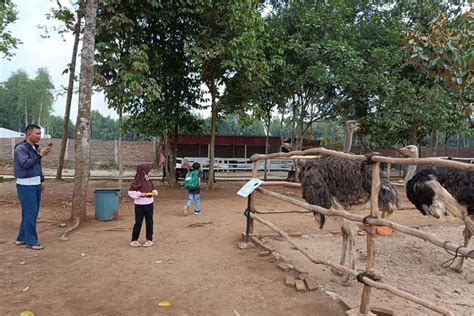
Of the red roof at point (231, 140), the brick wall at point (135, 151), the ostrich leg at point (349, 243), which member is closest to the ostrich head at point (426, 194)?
the ostrich leg at point (349, 243)

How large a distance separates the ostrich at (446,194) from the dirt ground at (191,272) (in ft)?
2.69

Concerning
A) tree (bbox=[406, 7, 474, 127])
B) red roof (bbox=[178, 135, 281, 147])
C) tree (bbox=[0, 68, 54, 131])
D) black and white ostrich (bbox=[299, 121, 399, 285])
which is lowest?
black and white ostrich (bbox=[299, 121, 399, 285])

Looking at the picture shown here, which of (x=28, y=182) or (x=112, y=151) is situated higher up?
(x=112, y=151)

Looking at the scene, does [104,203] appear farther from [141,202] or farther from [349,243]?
[349,243]

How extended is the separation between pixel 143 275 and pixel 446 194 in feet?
11.9

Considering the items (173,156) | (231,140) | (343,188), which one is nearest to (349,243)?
(343,188)

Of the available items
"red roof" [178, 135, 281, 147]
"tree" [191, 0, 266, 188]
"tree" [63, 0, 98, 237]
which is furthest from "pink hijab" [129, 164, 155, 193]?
"red roof" [178, 135, 281, 147]

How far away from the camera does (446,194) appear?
193 inches

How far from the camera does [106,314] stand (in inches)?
135

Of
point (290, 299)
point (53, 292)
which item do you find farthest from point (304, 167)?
point (53, 292)

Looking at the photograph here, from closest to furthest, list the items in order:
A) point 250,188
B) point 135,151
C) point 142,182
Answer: point 250,188
point 142,182
point 135,151

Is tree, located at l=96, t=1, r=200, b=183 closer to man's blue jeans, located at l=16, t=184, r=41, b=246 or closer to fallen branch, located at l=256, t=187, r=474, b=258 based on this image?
man's blue jeans, located at l=16, t=184, r=41, b=246

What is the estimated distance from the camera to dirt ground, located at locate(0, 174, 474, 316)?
3682 millimetres

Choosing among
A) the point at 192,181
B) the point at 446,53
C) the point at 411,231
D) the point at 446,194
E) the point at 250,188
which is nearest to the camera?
the point at 411,231
